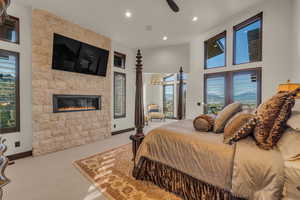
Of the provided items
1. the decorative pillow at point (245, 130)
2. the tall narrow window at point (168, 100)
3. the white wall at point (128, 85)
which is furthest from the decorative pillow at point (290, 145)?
the tall narrow window at point (168, 100)

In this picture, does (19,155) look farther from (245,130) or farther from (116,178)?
(245,130)

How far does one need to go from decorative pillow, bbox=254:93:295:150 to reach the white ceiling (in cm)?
241

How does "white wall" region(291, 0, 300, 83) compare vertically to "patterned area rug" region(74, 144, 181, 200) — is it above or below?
above

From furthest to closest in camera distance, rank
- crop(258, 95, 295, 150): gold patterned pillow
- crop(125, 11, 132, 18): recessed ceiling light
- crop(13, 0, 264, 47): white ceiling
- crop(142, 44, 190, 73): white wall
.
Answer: crop(142, 44, 190, 73): white wall → crop(125, 11, 132, 18): recessed ceiling light → crop(13, 0, 264, 47): white ceiling → crop(258, 95, 295, 150): gold patterned pillow

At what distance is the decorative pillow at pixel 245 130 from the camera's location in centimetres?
132

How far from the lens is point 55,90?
3146 millimetres

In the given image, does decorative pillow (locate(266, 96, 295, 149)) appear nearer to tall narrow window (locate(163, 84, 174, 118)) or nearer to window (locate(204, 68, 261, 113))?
window (locate(204, 68, 261, 113))

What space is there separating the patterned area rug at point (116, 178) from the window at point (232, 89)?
245 centimetres

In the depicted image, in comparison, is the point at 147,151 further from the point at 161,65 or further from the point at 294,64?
the point at 161,65

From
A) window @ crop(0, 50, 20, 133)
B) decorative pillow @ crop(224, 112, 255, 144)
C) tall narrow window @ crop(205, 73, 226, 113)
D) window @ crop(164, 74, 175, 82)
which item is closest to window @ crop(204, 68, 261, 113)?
tall narrow window @ crop(205, 73, 226, 113)

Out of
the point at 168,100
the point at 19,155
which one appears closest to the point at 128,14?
the point at 19,155

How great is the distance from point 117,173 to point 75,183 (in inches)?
23.6

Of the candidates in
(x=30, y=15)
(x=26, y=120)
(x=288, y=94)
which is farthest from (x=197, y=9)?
(x=26, y=120)

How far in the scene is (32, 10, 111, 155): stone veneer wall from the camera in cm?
288
